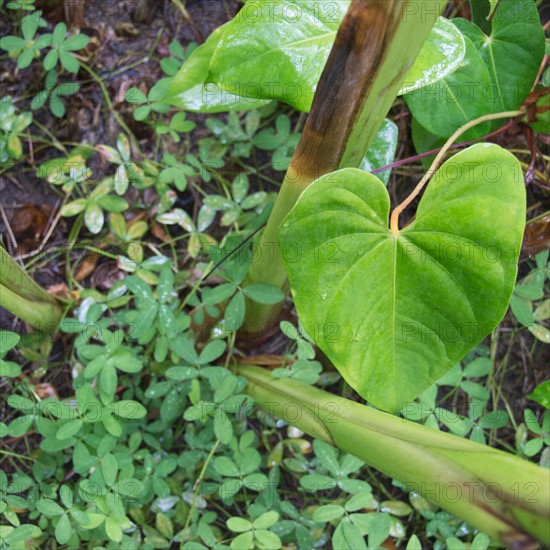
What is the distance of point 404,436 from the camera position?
728 millimetres

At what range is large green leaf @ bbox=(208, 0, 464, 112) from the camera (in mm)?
860

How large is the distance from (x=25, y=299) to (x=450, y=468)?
85 centimetres

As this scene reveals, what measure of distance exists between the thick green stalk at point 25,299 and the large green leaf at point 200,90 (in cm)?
43

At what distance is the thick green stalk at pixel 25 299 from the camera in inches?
41.1

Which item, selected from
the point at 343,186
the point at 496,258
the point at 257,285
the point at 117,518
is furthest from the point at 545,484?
the point at 117,518

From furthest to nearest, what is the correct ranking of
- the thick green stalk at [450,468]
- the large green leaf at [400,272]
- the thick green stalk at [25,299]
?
the thick green stalk at [25,299], the large green leaf at [400,272], the thick green stalk at [450,468]

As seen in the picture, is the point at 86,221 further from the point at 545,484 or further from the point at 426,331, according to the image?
the point at 545,484

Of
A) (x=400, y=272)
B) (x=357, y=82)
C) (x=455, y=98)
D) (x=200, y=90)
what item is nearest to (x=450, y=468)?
(x=400, y=272)

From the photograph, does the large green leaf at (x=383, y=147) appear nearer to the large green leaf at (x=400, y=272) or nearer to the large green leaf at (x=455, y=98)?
the large green leaf at (x=455, y=98)

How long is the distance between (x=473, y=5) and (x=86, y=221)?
931mm

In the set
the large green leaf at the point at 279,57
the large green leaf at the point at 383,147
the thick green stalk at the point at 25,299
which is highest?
the large green leaf at the point at 279,57

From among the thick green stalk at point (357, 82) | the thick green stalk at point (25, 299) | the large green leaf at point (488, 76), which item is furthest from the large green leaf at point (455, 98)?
the thick green stalk at point (25, 299)

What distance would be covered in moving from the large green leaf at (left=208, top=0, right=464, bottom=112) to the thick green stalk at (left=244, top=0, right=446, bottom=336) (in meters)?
0.09

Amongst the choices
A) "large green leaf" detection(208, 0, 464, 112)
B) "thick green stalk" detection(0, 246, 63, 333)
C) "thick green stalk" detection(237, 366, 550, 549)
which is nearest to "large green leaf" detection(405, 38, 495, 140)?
"large green leaf" detection(208, 0, 464, 112)
